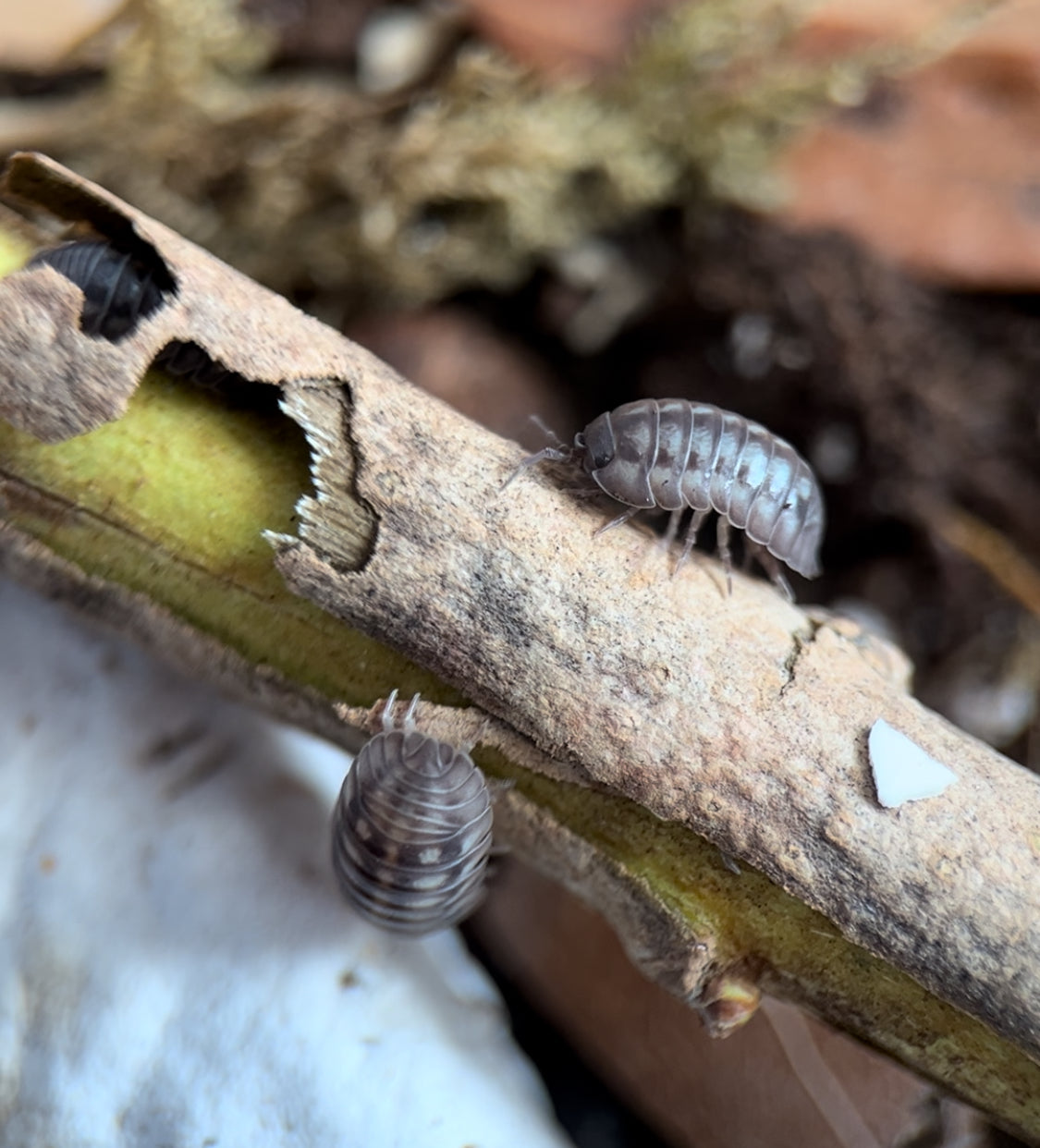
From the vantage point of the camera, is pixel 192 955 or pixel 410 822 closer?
pixel 410 822

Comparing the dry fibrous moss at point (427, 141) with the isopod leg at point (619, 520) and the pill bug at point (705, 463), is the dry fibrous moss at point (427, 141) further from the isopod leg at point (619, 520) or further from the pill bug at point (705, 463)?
the isopod leg at point (619, 520)

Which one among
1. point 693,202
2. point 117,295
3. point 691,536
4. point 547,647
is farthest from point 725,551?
point 693,202

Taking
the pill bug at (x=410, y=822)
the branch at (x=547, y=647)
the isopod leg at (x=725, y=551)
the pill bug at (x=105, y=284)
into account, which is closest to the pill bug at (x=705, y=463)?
the isopod leg at (x=725, y=551)

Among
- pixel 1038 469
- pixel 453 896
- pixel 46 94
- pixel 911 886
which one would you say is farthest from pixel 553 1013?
pixel 46 94

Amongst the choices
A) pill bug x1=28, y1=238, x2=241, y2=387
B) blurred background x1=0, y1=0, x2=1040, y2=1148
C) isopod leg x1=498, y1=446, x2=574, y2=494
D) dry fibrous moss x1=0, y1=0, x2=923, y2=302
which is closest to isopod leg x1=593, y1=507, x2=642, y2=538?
isopod leg x1=498, y1=446, x2=574, y2=494

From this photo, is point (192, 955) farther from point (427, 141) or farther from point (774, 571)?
point (427, 141)

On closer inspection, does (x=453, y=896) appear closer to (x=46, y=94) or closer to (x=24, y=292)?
(x=24, y=292)
